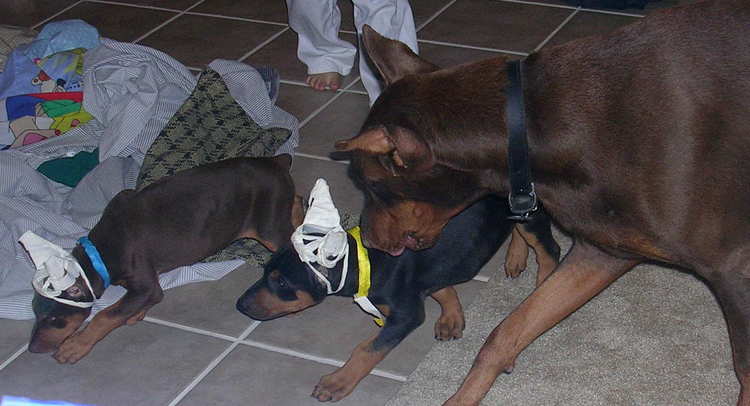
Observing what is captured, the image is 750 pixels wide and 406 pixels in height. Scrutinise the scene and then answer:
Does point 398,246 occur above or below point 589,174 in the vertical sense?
below

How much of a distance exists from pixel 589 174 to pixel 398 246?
2.41ft

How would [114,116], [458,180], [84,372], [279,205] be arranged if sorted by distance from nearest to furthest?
[458,180], [84,372], [279,205], [114,116]

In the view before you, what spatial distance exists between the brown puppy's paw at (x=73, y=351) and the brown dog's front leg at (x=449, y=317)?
1.27 m

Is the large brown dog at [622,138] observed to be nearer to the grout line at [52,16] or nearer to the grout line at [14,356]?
the grout line at [14,356]

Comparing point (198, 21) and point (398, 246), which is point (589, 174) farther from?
point (198, 21)

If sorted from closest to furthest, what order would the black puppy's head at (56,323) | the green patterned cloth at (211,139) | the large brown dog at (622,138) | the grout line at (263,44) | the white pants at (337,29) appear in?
the large brown dog at (622,138)
the black puppy's head at (56,323)
the green patterned cloth at (211,139)
the white pants at (337,29)
the grout line at (263,44)

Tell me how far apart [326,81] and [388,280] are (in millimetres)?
2147

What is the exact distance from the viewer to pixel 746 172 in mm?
2611

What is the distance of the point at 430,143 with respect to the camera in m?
2.68

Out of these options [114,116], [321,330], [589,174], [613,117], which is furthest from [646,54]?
[114,116]

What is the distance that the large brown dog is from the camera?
2.59 metres

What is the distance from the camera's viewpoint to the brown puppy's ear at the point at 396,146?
8.61 feet

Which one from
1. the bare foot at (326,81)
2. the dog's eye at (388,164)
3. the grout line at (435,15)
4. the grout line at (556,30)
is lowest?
the grout line at (435,15)

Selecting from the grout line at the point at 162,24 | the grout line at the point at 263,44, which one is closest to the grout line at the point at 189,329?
the grout line at the point at 263,44
